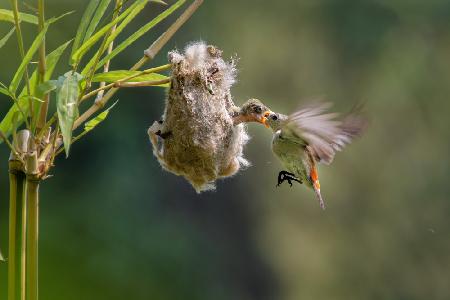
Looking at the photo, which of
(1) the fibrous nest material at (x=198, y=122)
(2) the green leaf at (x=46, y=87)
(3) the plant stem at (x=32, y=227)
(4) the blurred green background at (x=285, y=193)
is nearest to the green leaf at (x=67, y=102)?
(2) the green leaf at (x=46, y=87)

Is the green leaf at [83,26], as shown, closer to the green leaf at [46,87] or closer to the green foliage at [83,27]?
the green foliage at [83,27]

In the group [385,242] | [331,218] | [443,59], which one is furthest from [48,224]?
[443,59]

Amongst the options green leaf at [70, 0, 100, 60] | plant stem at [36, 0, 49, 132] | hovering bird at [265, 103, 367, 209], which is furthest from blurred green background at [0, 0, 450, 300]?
plant stem at [36, 0, 49, 132]

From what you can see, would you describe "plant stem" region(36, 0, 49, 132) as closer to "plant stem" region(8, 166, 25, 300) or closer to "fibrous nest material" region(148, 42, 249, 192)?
"plant stem" region(8, 166, 25, 300)

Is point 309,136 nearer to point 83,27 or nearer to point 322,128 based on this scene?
point 322,128

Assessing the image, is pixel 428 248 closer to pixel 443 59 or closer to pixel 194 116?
pixel 443 59
